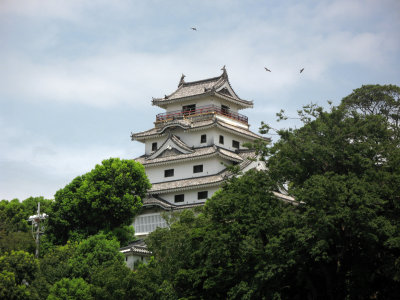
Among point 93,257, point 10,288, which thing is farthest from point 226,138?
point 10,288

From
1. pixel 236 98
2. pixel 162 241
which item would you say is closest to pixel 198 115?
pixel 236 98

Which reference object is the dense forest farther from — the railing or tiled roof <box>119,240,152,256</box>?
the railing

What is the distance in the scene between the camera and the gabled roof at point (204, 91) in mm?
68125

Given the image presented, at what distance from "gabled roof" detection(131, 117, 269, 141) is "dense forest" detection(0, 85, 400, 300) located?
20598mm

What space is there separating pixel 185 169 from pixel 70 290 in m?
24.8

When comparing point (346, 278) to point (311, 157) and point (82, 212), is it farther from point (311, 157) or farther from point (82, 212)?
point (82, 212)

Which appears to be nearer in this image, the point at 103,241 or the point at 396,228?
the point at 396,228

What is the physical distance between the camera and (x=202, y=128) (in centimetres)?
6494

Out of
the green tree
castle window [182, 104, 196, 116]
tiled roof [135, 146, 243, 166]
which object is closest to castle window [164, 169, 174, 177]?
tiled roof [135, 146, 243, 166]

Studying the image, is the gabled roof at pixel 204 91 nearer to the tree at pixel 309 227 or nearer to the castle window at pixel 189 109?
the castle window at pixel 189 109

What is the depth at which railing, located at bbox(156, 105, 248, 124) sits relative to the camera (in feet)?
220

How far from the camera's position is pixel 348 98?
2486 inches

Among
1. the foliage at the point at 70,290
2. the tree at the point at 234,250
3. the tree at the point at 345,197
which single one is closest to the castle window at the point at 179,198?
the foliage at the point at 70,290

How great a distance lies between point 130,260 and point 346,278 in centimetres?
2301
